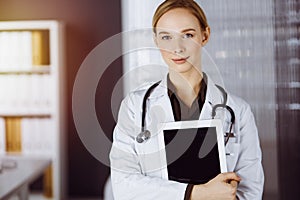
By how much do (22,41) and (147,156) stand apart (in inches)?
72.0

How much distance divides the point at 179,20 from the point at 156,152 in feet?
1.04

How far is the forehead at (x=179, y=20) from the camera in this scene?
42.6 inches

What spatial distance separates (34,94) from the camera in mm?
2773

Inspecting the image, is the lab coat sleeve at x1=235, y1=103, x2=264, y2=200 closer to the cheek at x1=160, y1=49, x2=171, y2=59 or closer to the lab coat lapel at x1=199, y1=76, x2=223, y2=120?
the lab coat lapel at x1=199, y1=76, x2=223, y2=120

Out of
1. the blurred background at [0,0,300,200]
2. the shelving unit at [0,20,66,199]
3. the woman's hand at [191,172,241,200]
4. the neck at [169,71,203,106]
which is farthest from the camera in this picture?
the shelving unit at [0,20,66,199]

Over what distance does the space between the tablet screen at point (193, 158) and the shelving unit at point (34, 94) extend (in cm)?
175

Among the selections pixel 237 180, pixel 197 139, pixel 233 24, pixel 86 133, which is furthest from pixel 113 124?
pixel 233 24

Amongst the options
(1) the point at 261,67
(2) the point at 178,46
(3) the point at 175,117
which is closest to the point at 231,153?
(3) the point at 175,117

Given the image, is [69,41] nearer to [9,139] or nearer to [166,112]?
[9,139]

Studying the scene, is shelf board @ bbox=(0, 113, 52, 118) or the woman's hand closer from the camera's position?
the woman's hand

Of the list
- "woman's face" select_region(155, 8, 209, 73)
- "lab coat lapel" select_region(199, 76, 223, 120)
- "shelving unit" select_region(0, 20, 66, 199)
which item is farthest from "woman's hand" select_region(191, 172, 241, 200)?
"shelving unit" select_region(0, 20, 66, 199)

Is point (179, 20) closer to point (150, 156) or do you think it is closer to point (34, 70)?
point (150, 156)

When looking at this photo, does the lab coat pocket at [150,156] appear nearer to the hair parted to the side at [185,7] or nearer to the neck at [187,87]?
the neck at [187,87]

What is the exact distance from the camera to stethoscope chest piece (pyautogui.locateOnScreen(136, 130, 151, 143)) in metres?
1.07
